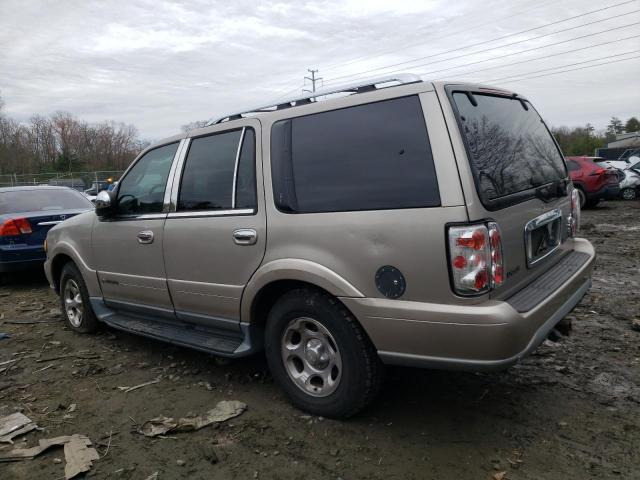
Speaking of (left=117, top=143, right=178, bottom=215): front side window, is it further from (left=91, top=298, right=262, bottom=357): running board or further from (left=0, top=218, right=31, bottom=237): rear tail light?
(left=0, top=218, right=31, bottom=237): rear tail light

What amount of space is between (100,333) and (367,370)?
3.44 m

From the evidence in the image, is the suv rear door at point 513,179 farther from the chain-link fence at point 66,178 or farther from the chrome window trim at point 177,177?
the chain-link fence at point 66,178

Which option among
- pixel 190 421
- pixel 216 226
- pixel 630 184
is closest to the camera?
pixel 190 421

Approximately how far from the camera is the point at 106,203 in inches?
173

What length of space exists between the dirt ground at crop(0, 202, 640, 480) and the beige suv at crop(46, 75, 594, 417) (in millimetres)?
325

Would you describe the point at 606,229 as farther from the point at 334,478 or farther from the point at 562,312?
the point at 334,478

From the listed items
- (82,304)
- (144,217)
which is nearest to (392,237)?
(144,217)

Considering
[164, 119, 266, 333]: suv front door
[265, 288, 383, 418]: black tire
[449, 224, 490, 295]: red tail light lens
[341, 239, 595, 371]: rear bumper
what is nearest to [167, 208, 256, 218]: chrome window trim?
[164, 119, 266, 333]: suv front door

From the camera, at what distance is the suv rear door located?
2.68 metres

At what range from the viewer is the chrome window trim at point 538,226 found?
2.97 metres

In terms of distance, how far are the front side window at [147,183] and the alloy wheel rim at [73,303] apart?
4.25ft

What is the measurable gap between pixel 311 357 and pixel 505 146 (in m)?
1.72

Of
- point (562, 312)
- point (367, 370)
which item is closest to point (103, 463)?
point (367, 370)

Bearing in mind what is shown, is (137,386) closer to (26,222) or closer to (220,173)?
(220,173)
